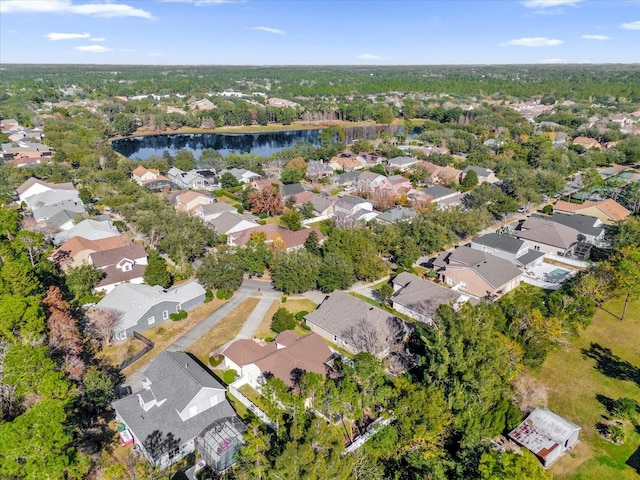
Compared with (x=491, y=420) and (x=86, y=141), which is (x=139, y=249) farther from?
(x=86, y=141)

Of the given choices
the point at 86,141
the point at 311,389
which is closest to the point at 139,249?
the point at 311,389

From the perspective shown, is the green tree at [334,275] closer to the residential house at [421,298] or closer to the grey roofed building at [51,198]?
the residential house at [421,298]

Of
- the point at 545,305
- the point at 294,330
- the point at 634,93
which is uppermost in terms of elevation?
the point at 634,93

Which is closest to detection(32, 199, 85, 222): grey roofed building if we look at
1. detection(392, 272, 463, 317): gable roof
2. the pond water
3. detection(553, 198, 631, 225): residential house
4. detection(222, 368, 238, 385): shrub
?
detection(222, 368, 238, 385): shrub

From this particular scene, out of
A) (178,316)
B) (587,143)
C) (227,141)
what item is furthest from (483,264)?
(227,141)

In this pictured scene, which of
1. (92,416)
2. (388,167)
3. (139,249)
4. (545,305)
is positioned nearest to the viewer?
(92,416)

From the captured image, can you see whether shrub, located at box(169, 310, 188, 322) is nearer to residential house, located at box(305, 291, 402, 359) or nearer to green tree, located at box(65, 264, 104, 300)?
green tree, located at box(65, 264, 104, 300)
